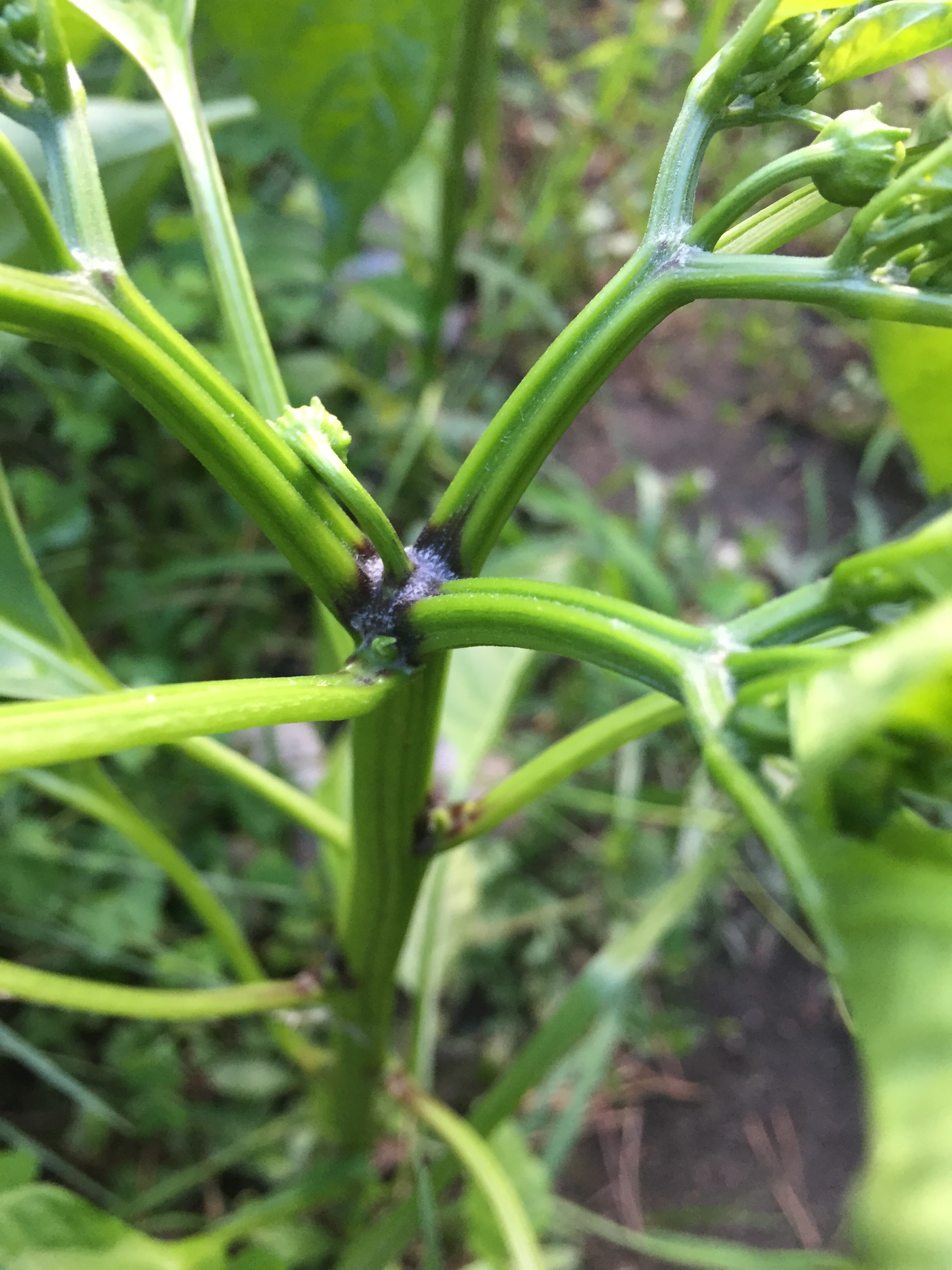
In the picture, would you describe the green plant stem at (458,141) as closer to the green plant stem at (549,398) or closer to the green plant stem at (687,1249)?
the green plant stem at (549,398)

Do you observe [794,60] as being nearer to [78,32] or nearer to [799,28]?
[799,28]

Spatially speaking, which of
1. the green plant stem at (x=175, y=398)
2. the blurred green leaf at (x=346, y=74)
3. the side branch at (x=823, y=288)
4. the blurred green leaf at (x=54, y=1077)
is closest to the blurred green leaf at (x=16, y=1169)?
the blurred green leaf at (x=54, y=1077)

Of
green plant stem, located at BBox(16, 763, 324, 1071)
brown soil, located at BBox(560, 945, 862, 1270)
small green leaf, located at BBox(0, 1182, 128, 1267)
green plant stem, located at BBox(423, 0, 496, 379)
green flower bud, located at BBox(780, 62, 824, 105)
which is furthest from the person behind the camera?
brown soil, located at BBox(560, 945, 862, 1270)

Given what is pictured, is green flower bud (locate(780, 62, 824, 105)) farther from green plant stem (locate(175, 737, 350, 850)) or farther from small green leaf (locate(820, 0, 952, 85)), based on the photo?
green plant stem (locate(175, 737, 350, 850))

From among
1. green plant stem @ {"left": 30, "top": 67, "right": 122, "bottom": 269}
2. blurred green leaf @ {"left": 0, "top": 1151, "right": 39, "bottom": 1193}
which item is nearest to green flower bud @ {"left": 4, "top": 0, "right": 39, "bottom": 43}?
green plant stem @ {"left": 30, "top": 67, "right": 122, "bottom": 269}

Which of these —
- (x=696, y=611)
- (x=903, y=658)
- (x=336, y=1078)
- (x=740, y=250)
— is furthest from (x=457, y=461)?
(x=903, y=658)
